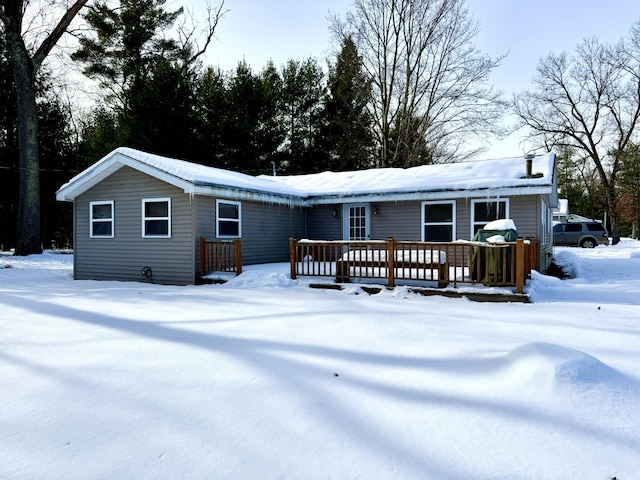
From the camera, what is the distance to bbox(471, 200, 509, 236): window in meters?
10.2

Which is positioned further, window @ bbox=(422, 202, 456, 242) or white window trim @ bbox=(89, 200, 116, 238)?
white window trim @ bbox=(89, 200, 116, 238)

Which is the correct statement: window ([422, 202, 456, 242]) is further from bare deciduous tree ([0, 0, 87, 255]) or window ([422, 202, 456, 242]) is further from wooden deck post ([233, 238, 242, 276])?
bare deciduous tree ([0, 0, 87, 255])

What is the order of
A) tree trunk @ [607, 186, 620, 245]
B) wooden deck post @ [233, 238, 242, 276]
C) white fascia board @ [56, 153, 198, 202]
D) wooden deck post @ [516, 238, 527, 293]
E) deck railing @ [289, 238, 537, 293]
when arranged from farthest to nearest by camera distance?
tree trunk @ [607, 186, 620, 245]
white fascia board @ [56, 153, 198, 202]
wooden deck post @ [233, 238, 242, 276]
deck railing @ [289, 238, 537, 293]
wooden deck post @ [516, 238, 527, 293]

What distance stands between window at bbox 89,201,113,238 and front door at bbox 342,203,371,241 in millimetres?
6296

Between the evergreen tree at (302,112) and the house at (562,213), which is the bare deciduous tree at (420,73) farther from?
the house at (562,213)

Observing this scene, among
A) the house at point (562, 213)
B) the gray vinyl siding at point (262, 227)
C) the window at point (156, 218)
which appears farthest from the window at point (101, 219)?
the house at point (562, 213)

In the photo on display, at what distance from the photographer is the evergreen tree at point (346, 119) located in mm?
23109

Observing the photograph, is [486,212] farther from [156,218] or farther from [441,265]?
[156,218]

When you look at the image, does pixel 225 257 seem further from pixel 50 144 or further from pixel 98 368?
pixel 50 144

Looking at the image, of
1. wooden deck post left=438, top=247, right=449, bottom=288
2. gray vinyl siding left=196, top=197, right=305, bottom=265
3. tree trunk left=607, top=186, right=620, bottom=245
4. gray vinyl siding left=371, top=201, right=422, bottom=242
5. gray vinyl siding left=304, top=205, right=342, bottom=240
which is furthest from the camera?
tree trunk left=607, top=186, right=620, bottom=245

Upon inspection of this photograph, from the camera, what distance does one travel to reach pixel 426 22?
2097cm

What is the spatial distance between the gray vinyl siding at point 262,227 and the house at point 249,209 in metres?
0.03

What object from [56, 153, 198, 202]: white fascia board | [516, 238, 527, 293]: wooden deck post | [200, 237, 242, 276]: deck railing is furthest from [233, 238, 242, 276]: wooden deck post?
[516, 238, 527, 293]: wooden deck post

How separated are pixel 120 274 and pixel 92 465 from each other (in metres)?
9.80
